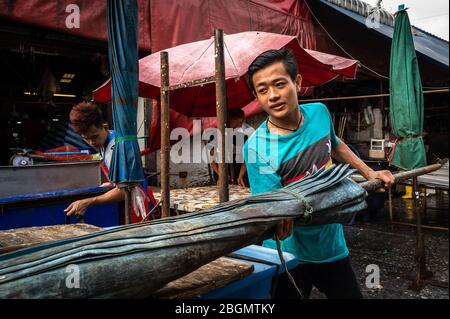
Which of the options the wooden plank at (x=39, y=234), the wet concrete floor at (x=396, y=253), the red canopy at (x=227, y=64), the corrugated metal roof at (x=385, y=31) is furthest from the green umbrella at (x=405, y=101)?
the wooden plank at (x=39, y=234)

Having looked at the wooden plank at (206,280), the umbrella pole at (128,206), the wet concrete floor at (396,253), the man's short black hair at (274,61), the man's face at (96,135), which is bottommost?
the wet concrete floor at (396,253)

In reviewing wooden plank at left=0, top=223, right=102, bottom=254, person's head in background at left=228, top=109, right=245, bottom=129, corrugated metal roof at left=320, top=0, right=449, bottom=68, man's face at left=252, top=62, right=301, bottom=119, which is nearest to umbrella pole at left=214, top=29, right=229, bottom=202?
man's face at left=252, top=62, right=301, bottom=119

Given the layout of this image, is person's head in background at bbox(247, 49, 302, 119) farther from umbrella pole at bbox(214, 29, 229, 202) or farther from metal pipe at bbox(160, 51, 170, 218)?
metal pipe at bbox(160, 51, 170, 218)

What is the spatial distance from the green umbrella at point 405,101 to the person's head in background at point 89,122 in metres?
3.77

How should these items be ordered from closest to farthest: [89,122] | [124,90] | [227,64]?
[124,90] → [89,122] → [227,64]

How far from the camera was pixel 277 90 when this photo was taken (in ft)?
6.72

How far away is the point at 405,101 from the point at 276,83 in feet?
11.7

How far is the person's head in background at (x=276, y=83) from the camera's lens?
6.72ft

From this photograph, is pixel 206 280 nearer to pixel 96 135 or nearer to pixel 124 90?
pixel 124 90

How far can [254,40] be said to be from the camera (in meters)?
4.96

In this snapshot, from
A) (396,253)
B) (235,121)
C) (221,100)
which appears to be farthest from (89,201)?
Result: (396,253)

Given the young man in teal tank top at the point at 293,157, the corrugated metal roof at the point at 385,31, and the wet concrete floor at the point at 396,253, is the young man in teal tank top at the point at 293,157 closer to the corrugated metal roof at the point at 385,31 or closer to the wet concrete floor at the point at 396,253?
the wet concrete floor at the point at 396,253

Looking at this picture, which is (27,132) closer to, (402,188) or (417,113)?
(417,113)

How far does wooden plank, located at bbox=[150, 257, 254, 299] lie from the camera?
1319mm
